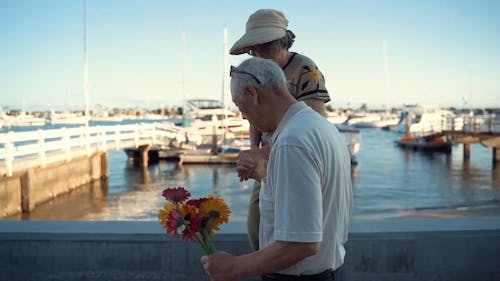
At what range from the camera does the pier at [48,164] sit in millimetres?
13969

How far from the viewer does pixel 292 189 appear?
136cm

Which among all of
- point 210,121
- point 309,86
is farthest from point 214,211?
point 210,121

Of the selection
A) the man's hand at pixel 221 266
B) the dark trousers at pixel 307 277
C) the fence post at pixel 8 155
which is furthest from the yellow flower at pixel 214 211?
the fence post at pixel 8 155

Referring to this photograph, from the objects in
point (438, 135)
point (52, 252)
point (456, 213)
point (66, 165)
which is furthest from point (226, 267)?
point (438, 135)

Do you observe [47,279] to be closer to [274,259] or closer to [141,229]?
[141,229]

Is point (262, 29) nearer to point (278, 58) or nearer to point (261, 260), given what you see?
point (278, 58)

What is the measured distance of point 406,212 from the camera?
14.7 metres

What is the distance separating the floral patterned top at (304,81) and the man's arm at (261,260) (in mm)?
821

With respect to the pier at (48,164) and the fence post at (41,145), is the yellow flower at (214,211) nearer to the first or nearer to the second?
the pier at (48,164)

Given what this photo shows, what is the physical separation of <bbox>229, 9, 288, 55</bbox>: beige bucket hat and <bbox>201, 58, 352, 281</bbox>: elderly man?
1.86 feet

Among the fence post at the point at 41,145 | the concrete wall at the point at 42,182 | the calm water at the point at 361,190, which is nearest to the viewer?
the concrete wall at the point at 42,182

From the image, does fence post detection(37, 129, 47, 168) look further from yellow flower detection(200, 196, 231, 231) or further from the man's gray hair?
the man's gray hair

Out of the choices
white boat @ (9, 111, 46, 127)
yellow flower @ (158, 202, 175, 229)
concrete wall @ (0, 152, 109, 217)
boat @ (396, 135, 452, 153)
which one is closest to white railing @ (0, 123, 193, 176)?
concrete wall @ (0, 152, 109, 217)

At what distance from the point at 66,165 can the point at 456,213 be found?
1349cm
